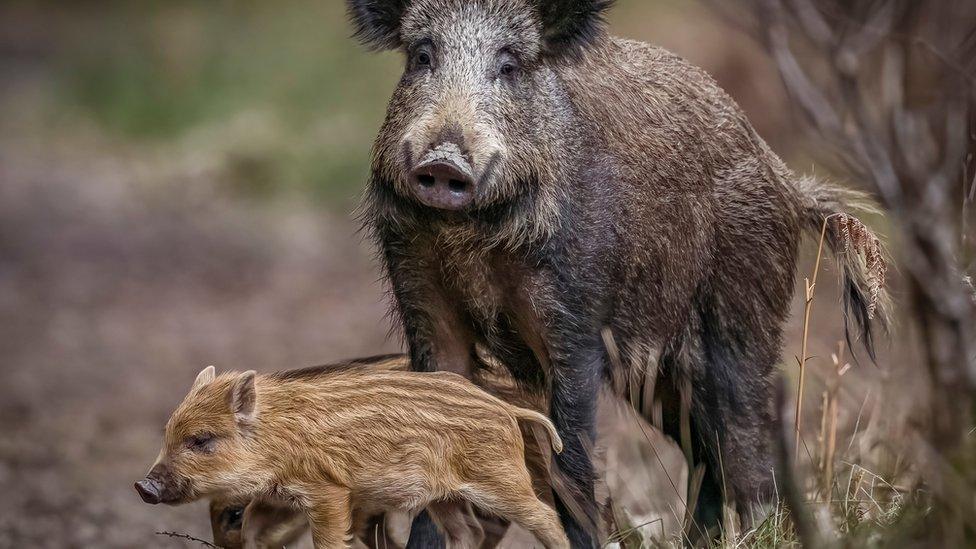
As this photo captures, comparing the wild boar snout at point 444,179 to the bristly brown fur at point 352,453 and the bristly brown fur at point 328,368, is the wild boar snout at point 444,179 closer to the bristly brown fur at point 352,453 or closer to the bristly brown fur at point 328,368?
the bristly brown fur at point 352,453

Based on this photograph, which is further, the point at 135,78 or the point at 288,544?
the point at 135,78

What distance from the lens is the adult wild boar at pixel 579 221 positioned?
14.9 ft

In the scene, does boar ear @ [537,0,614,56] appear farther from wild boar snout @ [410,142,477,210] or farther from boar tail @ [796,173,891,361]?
boar tail @ [796,173,891,361]

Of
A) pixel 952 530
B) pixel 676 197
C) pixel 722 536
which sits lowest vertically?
pixel 722 536

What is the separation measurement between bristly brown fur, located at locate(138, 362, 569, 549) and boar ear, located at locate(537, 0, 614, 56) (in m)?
1.21

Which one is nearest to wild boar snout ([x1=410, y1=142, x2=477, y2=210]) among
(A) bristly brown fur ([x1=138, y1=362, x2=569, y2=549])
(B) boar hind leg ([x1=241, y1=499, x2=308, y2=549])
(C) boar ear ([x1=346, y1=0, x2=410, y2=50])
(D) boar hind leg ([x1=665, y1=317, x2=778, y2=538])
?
(A) bristly brown fur ([x1=138, y1=362, x2=569, y2=549])

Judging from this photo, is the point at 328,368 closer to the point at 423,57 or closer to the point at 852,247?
the point at 423,57

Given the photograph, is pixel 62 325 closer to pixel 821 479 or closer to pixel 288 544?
pixel 288 544

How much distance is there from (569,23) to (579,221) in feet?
2.23

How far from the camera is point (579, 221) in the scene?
15.4 ft

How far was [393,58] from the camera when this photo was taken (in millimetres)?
13469

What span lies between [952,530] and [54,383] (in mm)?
7519

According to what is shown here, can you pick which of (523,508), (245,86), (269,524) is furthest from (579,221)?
(245,86)

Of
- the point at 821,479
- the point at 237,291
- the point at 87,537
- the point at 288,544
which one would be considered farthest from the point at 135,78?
the point at 821,479
